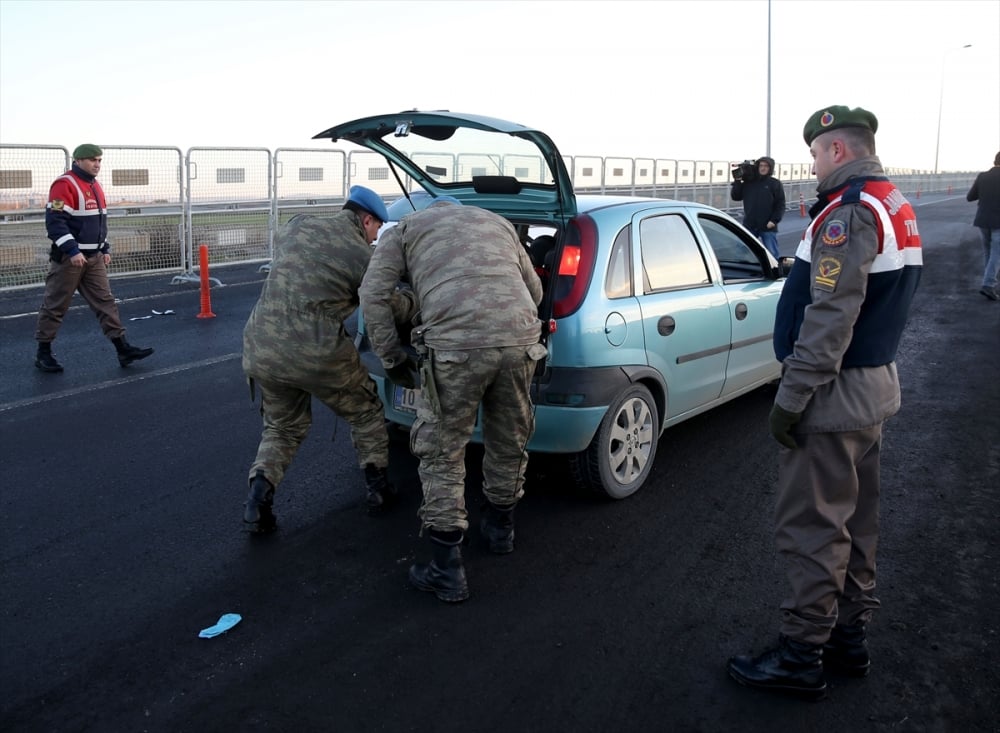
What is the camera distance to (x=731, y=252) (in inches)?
242

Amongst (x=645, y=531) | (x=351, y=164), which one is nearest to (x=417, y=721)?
(x=645, y=531)

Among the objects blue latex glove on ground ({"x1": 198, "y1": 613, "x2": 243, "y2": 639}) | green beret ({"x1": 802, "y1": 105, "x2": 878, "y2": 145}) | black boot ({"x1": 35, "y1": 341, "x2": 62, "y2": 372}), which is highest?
green beret ({"x1": 802, "y1": 105, "x2": 878, "y2": 145})

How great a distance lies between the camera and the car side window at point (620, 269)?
4.65 meters

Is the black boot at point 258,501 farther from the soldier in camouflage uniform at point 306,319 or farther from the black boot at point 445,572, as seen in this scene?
the black boot at point 445,572

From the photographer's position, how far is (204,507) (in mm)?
4719

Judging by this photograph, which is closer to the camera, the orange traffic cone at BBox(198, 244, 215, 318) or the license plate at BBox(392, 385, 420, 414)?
the license plate at BBox(392, 385, 420, 414)

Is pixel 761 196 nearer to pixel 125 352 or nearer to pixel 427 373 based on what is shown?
pixel 125 352

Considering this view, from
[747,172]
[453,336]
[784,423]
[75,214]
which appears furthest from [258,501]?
[747,172]

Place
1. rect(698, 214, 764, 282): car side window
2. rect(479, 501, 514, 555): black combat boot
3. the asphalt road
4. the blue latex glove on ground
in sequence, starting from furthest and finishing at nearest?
rect(698, 214, 764, 282): car side window
rect(479, 501, 514, 555): black combat boot
the blue latex glove on ground
the asphalt road

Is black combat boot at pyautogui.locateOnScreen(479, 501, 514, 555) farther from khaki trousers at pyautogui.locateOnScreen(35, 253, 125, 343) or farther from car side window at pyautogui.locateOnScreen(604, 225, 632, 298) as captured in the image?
khaki trousers at pyautogui.locateOnScreen(35, 253, 125, 343)

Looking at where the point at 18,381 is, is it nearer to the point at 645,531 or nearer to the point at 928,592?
the point at 645,531

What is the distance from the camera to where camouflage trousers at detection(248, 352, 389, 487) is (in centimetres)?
436

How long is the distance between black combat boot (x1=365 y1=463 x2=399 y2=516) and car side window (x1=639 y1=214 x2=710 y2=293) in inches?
71.2

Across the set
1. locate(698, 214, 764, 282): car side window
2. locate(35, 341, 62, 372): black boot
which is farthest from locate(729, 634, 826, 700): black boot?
locate(35, 341, 62, 372): black boot
